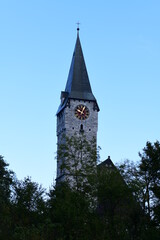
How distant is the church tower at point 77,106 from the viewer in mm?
80500

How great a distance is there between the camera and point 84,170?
153 ft

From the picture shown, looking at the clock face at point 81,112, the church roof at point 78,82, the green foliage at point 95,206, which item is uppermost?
the church roof at point 78,82

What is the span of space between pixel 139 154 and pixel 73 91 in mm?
39215

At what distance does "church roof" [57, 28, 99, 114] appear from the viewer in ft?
269

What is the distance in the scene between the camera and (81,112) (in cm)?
8156

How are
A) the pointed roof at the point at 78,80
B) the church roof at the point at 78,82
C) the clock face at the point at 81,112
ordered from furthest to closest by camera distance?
1. the pointed roof at the point at 78,80
2. the church roof at the point at 78,82
3. the clock face at the point at 81,112

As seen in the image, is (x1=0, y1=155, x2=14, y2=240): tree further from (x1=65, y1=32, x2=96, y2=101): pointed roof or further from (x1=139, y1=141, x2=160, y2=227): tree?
(x1=65, y1=32, x2=96, y2=101): pointed roof

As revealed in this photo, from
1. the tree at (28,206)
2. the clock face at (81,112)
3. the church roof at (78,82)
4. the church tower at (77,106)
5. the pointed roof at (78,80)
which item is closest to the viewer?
the tree at (28,206)

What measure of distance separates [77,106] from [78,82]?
13.4 feet

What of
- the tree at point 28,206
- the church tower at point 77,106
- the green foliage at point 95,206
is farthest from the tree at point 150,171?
the church tower at point 77,106

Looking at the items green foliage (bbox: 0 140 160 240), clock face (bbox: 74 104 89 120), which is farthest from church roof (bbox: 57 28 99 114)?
green foliage (bbox: 0 140 160 240)

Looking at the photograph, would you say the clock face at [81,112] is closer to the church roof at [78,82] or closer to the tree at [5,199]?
the church roof at [78,82]

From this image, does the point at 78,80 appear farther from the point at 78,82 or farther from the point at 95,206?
the point at 95,206

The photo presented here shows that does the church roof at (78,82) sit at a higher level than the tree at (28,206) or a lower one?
higher
